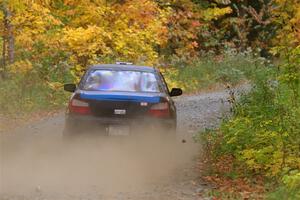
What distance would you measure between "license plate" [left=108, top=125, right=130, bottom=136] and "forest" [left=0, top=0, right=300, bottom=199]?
1.53 metres

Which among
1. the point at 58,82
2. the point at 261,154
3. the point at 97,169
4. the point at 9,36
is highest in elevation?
the point at 9,36

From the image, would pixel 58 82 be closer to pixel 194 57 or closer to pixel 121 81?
pixel 121 81

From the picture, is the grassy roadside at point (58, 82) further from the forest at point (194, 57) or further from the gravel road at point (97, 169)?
the gravel road at point (97, 169)

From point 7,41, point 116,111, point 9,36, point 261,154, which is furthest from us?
point 7,41

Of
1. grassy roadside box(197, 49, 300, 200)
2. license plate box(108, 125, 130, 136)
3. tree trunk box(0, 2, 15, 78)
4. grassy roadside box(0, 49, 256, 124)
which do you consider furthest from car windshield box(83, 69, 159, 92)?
tree trunk box(0, 2, 15, 78)

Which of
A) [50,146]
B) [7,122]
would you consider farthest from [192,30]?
[50,146]

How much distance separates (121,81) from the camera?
34.0 ft

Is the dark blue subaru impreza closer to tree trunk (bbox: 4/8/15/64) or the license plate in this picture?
the license plate

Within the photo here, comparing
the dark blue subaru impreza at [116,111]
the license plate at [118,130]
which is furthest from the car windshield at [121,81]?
the license plate at [118,130]

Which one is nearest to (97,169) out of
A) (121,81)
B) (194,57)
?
(121,81)

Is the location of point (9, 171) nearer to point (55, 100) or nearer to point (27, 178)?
point (27, 178)

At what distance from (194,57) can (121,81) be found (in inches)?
820

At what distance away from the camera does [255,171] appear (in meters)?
8.81

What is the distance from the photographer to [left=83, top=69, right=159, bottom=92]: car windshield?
10117 mm
